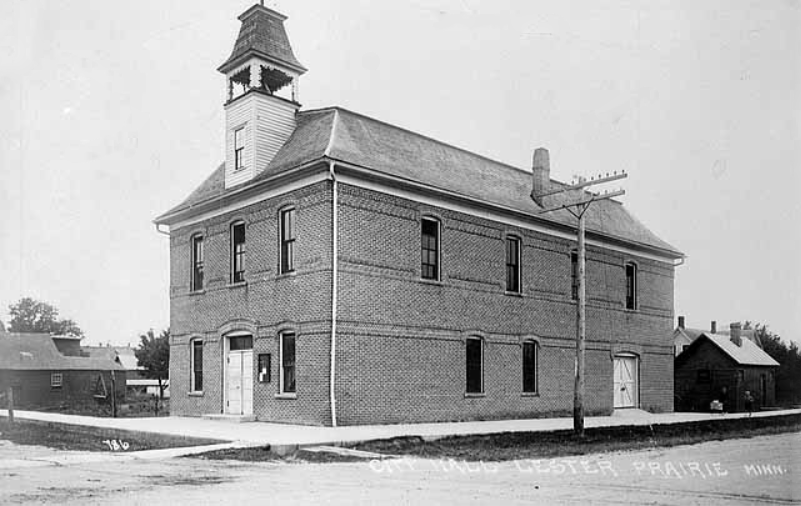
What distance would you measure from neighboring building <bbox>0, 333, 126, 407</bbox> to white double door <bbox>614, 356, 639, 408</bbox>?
101ft

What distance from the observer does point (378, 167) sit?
828 inches

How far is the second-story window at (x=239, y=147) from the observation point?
76.0ft

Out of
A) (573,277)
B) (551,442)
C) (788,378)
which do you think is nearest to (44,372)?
(573,277)

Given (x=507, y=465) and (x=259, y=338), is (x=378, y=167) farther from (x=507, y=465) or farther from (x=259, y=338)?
(x=507, y=465)

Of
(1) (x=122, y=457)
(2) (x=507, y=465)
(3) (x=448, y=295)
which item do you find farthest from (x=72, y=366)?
(2) (x=507, y=465)

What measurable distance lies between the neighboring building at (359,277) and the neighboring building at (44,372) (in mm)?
26198

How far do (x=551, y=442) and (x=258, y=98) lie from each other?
512 inches

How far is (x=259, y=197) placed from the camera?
72.8 ft

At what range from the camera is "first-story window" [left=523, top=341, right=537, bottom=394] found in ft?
84.2

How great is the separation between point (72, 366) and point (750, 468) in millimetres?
48688

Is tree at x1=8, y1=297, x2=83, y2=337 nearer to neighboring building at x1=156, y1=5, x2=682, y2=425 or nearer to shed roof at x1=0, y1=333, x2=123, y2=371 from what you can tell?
shed roof at x1=0, y1=333, x2=123, y2=371

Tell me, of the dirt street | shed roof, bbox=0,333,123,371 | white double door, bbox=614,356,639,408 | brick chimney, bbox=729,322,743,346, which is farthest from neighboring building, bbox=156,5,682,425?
shed roof, bbox=0,333,123,371

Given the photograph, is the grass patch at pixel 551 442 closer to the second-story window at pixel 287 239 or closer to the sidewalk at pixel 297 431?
the sidewalk at pixel 297 431

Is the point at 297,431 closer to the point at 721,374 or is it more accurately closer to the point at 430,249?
the point at 430,249
